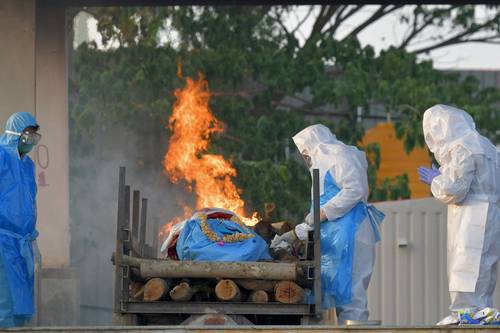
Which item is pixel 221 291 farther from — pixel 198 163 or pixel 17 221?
pixel 198 163

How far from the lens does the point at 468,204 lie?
1051 centimetres

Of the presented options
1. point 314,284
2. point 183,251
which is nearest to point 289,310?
point 314,284

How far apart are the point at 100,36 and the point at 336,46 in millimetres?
2980

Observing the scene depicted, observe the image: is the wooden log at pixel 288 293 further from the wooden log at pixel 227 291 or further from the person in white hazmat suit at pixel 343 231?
the person in white hazmat suit at pixel 343 231

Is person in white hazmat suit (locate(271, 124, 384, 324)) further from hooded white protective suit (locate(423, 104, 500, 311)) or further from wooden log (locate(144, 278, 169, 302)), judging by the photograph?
wooden log (locate(144, 278, 169, 302))

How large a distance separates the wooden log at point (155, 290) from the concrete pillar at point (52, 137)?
4073mm

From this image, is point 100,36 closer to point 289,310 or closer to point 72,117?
point 72,117

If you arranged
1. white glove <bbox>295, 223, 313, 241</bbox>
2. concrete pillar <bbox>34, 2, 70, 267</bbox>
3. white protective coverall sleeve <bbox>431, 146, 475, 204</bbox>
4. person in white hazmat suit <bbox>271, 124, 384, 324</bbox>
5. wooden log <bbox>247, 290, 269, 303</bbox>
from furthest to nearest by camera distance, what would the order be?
1. concrete pillar <bbox>34, 2, 70, 267</bbox>
2. person in white hazmat suit <bbox>271, 124, 384, 324</bbox>
3. white glove <bbox>295, 223, 313, 241</bbox>
4. white protective coverall sleeve <bbox>431, 146, 475, 204</bbox>
5. wooden log <bbox>247, 290, 269, 303</bbox>

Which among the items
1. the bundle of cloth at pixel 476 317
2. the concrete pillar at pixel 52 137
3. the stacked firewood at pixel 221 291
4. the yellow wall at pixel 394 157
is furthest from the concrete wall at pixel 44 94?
the yellow wall at pixel 394 157

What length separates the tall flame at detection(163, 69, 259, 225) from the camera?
12508 millimetres

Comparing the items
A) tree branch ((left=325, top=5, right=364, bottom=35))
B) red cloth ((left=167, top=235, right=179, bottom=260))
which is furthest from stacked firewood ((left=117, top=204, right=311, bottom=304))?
tree branch ((left=325, top=5, right=364, bottom=35))

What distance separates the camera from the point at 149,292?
9914 mm

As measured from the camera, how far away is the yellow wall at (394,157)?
2131 centimetres

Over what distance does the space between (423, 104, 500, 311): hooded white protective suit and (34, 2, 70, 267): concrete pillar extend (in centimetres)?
468
